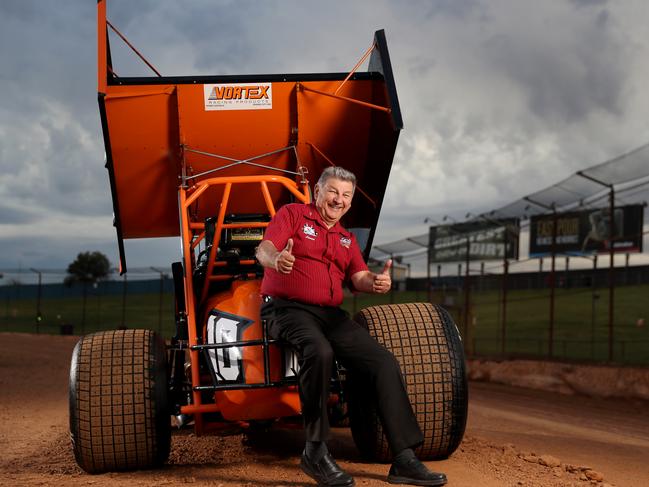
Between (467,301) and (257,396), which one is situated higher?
(467,301)

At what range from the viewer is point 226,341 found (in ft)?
17.9

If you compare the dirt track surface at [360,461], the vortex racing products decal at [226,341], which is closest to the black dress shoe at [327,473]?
the dirt track surface at [360,461]

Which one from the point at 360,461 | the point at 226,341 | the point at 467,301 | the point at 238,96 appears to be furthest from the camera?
the point at 467,301

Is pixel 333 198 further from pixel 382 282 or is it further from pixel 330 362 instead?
pixel 330 362

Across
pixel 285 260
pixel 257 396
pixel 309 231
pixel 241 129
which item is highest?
pixel 241 129

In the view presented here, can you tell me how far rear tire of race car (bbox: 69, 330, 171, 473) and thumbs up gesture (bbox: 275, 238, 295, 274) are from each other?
4.96 ft

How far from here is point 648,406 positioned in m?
14.0

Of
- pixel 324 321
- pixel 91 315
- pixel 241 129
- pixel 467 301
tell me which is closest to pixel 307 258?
pixel 324 321

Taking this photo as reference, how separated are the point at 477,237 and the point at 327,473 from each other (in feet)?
109

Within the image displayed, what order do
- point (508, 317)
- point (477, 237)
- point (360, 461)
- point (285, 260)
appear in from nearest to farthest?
point (285, 260)
point (360, 461)
point (477, 237)
point (508, 317)

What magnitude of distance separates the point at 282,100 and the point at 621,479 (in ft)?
13.6

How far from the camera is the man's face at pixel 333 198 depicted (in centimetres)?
536

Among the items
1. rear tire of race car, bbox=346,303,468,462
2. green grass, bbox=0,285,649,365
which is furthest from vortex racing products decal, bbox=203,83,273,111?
green grass, bbox=0,285,649,365

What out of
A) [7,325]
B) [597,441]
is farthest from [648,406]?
[7,325]
